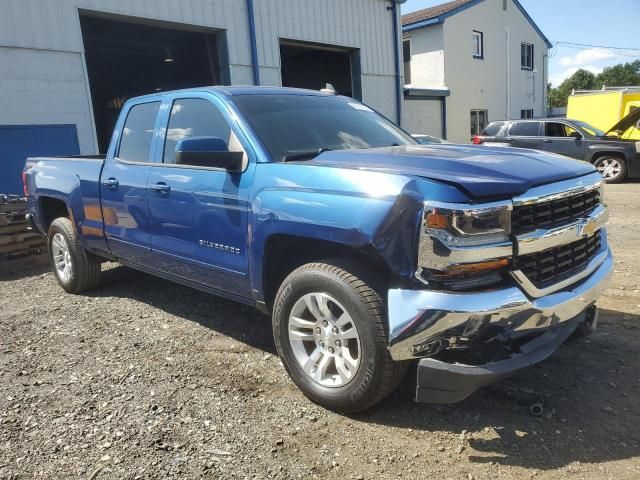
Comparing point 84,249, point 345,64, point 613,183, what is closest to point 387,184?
point 84,249

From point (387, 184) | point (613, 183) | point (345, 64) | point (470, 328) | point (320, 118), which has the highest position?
point (345, 64)

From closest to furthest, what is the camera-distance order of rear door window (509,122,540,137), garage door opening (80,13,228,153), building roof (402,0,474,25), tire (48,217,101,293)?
tire (48,217,101,293), garage door opening (80,13,228,153), rear door window (509,122,540,137), building roof (402,0,474,25)

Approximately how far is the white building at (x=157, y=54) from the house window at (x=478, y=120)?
28.7ft

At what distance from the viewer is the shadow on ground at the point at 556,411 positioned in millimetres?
2633

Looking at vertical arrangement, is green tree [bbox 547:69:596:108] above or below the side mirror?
above

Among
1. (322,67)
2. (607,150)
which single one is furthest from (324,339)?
(322,67)

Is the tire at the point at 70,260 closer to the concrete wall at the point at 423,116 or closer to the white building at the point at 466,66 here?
the concrete wall at the point at 423,116

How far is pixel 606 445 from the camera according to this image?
265 cm

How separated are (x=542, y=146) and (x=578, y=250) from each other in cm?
1213

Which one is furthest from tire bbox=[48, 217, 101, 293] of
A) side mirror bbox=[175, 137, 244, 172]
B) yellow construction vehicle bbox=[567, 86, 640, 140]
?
yellow construction vehicle bbox=[567, 86, 640, 140]

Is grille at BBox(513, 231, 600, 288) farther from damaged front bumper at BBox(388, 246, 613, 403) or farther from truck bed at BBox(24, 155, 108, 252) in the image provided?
truck bed at BBox(24, 155, 108, 252)

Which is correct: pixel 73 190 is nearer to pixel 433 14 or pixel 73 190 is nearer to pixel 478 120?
pixel 433 14

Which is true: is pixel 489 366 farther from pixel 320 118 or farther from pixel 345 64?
pixel 345 64

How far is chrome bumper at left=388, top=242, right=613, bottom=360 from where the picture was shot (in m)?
2.46
